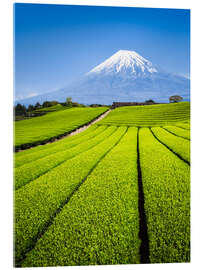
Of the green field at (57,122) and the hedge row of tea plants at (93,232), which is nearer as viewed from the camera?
the hedge row of tea plants at (93,232)

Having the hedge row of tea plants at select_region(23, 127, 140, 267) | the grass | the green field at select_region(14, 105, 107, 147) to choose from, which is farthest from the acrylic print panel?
the grass

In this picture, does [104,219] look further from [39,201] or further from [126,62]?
[126,62]

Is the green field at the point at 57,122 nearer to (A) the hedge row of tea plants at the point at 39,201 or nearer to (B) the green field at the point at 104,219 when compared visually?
(A) the hedge row of tea plants at the point at 39,201

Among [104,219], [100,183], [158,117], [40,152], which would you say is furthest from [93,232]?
[158,117]

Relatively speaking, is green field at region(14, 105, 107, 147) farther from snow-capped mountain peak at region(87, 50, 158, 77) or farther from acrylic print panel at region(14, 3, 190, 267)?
snow-capped mountain peak at region(87, 50, 158, 77)

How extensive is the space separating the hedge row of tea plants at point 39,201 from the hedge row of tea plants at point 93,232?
0.49 feet

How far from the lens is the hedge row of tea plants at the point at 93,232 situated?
5.30 ft

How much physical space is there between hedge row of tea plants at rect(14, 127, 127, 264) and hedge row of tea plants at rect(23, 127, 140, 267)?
0.49 ft

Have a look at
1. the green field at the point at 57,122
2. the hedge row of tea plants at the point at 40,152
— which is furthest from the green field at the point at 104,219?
the green field at the point at 57,122

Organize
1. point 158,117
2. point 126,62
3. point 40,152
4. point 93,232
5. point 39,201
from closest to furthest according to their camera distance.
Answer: point 93,232, point 39,201, point 126,62, point 40,152, point 158,117

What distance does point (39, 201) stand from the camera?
2.23 metres

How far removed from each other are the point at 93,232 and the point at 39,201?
38.8 inches

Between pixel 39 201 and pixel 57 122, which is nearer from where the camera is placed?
pixel 39 201

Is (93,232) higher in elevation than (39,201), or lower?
lower
